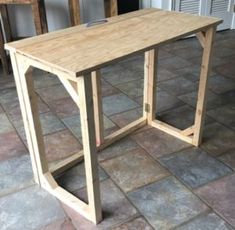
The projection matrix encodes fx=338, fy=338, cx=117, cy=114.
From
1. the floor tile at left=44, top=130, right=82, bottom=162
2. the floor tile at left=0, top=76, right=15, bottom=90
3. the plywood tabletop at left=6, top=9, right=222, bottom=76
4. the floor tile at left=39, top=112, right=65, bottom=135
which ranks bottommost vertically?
the floor tile at left=0, top=76, right=15, bottom=90

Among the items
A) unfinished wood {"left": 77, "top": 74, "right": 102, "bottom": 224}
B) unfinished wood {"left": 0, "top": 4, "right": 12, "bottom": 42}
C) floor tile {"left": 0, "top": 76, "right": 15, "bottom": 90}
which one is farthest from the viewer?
unfinished wood {"left": 0, "top": 4, "right": 12, "bottom": 42}

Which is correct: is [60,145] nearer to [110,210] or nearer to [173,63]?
[110,210]

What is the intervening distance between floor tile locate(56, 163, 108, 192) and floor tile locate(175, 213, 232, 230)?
0.52 metres

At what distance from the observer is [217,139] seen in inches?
84.4

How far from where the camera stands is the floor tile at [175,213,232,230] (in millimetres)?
1515

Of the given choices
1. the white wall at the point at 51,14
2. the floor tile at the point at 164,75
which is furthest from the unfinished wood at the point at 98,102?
the white wall at the point at 51,14

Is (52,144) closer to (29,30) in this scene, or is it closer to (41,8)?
(41,8)

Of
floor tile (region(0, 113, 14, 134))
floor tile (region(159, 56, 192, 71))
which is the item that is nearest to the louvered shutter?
floor tile (region(159, 56, 192, 71))

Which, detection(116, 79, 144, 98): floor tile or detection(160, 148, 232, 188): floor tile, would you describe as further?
detection(116, 79, 144, 98): floor tile

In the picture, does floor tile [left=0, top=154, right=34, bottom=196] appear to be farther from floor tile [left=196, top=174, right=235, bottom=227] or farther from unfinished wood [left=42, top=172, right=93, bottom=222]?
floor tile [left=196, top=174, right=235, bottom=227]

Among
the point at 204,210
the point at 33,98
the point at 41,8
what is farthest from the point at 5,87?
the point at 204,210

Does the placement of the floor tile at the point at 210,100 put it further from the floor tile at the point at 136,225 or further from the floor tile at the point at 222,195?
the floor tile at the point at 136,225

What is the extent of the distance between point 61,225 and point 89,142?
1.55 ft

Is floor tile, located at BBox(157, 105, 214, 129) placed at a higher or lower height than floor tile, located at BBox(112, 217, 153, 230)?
lower
